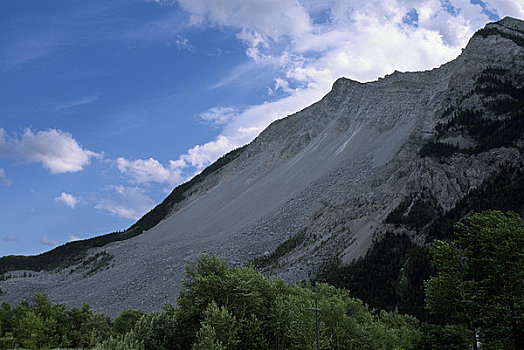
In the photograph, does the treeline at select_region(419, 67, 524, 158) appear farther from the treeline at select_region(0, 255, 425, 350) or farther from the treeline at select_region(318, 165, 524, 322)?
the treeline at select_region(0, 255, 425, 350)

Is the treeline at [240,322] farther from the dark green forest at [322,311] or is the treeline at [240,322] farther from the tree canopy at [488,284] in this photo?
the tree canopy at [488,284]

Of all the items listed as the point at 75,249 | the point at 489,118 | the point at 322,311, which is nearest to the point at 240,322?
the point at 322,311

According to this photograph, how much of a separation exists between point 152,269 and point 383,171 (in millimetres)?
53469

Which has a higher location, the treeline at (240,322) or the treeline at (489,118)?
the treeline at (489,118)

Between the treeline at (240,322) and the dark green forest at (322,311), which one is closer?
the treeline at (240,322)

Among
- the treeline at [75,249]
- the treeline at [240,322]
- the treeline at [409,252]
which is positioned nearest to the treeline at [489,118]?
the treeline at [409,252]

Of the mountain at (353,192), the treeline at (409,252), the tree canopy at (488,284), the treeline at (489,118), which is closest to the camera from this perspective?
the tree canopy at (488,284)

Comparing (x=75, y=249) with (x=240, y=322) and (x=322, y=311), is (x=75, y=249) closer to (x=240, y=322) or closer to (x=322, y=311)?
(x=322, y=311)

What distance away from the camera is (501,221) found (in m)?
35.5

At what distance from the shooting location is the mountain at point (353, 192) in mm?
72562

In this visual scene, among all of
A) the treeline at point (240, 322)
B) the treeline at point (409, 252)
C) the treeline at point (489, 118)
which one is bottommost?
the treeline at point (409, 252)

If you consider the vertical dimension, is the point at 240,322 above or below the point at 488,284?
above

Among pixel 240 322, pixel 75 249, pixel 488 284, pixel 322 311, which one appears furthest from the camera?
pixel 75 249

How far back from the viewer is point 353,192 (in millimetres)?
94875
